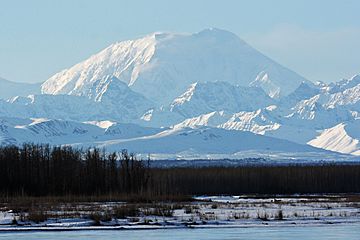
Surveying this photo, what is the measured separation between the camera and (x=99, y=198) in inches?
2918

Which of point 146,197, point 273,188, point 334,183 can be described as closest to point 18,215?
point 146,197


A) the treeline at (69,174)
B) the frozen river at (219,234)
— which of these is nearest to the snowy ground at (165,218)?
the frozen river at (219,234)

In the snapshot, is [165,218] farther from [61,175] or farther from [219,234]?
[61,175]

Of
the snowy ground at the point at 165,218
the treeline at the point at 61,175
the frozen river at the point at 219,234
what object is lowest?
the frozen river at the point at 219,234

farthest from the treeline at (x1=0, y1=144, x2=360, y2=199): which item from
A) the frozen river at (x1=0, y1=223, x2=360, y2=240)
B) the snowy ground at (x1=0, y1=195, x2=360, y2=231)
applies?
the frozen river at (x1=0, y1=223, x2=360, y2=240)

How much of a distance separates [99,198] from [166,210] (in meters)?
17.3

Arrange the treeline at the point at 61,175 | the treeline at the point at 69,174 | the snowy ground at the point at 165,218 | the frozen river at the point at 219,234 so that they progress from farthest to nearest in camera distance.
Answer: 1. the treeline at the point at 61,175
2. the treeline at the point at 69,174
3. the snowy ground at the point at 165,218
4. the frozen river at the point at 219,234

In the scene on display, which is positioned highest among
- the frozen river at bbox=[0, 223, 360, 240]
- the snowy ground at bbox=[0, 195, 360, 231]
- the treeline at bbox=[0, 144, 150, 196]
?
the treeline at bbox=[0, 144, 150, 196]

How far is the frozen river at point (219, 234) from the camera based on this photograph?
1767 inches

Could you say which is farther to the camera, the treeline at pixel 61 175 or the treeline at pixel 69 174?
the treeline at pixel 61 175

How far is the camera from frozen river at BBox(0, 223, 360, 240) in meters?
44.9

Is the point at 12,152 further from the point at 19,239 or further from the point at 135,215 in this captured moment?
the point at 19,239

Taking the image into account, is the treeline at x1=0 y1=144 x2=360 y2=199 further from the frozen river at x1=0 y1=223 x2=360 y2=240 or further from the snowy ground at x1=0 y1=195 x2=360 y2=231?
the frozen river at x1=0 y1=223 x2=360 y2=240

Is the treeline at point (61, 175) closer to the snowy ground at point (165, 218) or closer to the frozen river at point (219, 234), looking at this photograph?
the snowy ground at point (165, 218)
